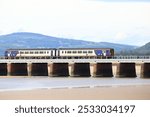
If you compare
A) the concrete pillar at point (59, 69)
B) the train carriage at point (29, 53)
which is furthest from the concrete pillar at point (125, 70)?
the train carriage at point (29, 53)

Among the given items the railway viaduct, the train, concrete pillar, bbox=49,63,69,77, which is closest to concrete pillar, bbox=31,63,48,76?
the railway viaduct

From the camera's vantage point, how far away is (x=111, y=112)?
481 inches

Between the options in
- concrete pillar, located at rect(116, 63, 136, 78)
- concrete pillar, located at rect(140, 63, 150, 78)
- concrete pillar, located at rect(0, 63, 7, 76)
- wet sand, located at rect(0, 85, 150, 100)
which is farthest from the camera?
concrete pillar, located at rect(0, 63, 7, 76)

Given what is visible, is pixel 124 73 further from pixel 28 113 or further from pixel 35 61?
pixel 28 113

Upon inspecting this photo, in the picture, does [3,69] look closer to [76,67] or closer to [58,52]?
[76,67]

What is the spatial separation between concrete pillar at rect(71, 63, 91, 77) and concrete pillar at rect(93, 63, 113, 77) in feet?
3.13

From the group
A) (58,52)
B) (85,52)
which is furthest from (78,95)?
(58,52)

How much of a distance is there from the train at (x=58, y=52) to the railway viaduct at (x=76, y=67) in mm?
10541

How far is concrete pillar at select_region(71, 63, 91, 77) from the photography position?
44.8 meters

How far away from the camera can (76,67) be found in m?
44.9

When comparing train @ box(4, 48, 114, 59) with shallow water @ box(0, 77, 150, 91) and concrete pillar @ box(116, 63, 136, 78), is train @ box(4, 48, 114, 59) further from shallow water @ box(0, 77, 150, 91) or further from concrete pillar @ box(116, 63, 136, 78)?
shallow water @ box(0, 77, 150, 91)

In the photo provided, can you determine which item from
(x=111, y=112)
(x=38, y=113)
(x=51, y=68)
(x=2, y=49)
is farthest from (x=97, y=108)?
(x=2, y=49)

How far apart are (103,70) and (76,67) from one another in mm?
2265

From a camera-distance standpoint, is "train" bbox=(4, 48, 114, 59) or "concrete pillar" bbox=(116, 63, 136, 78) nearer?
"concrete pillar" bbox=(116, 63, 136, 78)
